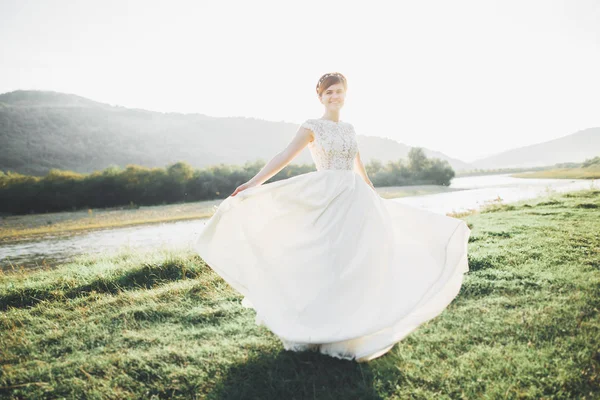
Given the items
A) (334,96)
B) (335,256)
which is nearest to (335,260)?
(335,256)

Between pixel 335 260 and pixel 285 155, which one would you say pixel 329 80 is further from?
pixel 335 260

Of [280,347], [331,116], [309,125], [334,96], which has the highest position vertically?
[334,96]

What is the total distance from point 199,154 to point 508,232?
3710 inches

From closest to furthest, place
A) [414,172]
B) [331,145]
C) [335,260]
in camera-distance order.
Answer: [335,260] < [331,145] < [414,172]

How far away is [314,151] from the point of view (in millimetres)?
3576

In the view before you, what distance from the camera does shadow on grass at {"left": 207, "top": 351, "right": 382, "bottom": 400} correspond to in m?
2.48

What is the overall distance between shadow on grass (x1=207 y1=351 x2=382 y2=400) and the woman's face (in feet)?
8.49

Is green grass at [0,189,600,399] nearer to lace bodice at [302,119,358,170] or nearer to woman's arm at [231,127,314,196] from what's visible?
woman's arm at [231,127,314,196]

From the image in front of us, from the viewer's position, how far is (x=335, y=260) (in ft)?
9.64

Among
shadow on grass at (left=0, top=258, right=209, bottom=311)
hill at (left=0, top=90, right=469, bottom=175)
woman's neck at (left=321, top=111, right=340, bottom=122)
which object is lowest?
shadow on grass at (left=0, top=258, right=209, bottom=311)

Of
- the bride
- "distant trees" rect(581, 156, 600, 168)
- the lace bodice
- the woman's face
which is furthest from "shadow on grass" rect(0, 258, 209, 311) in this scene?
"distant trees" rect(581, 156, 600, 168)

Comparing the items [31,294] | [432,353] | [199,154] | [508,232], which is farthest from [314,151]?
[199,154]

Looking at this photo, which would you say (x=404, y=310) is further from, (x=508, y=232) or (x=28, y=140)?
(x=28, y=140)

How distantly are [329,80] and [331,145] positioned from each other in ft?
2.60
